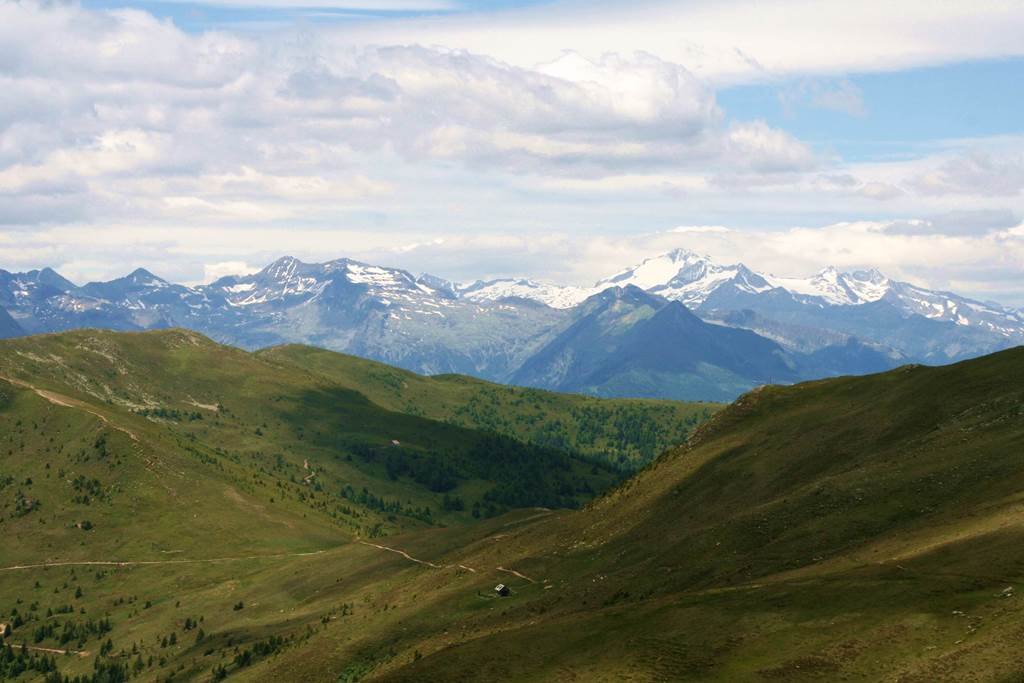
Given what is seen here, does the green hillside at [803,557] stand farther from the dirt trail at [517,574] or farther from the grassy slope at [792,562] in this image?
the dirt trail at [517,574]

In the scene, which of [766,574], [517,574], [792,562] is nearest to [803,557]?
[792,562]

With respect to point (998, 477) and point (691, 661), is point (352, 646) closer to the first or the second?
point (691, 661)

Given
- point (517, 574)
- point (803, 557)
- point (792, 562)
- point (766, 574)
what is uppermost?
point (803, 557)

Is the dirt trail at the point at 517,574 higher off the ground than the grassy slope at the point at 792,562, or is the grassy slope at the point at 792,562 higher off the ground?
the grassy slope at the point at 792,562

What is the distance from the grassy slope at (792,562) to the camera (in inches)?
3656

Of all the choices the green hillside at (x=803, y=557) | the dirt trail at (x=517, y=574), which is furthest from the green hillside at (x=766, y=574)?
the dirt trail at (x=517, y=574)

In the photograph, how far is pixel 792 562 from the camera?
12444 centimetres

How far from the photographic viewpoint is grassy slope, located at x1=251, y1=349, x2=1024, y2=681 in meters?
92.9

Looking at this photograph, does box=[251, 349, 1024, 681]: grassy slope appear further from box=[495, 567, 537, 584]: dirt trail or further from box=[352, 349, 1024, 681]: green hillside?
box=[495, 567, 537, 584]: dirt trail

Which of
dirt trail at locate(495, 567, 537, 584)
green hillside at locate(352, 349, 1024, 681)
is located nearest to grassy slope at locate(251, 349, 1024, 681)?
green hillside at locate(352, 349, 1024, 681)

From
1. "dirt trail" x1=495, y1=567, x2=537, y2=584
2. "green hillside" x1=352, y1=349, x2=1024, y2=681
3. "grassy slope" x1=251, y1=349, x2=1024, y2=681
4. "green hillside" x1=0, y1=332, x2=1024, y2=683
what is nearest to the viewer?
"green hillside" x1=352, y1=349, x2=1024, y2=681

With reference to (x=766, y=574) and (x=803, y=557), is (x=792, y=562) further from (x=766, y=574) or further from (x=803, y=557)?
(x=766, y=574)

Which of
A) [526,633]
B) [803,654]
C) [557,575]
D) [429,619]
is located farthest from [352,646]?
[803,654]

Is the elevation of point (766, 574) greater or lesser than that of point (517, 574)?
greater
